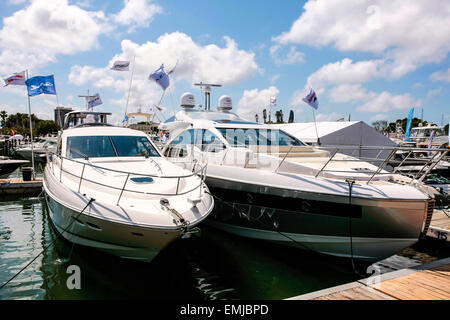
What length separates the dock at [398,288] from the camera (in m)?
3.70

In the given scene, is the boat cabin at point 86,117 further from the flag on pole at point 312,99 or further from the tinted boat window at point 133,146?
the flag on pole at point 312,99

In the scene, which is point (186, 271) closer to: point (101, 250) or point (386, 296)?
point (101, 250)

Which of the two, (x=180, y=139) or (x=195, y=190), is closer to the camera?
(x=195, y=190)

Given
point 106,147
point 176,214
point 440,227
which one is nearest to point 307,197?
point 176,214

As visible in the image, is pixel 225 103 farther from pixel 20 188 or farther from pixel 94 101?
pixel 20 188

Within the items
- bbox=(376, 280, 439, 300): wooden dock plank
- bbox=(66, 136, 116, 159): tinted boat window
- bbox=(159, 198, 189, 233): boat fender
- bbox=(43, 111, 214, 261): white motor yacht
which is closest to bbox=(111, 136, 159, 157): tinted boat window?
bbox=(66, 136, 116, 159): tinted boat window

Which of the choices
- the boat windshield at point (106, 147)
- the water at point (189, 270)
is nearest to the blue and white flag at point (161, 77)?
the boat windshield at point (106, 147)

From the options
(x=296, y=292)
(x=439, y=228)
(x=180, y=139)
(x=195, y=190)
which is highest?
(x=180, y=139)

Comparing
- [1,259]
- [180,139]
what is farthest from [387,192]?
[1,259]

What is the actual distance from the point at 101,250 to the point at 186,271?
156 cm

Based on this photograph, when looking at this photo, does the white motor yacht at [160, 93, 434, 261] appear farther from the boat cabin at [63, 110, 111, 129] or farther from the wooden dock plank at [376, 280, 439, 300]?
the boat cabin at [63, 110, 111, 129]

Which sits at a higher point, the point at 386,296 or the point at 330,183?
the point at 330,183

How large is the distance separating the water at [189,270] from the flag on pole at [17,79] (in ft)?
22.8

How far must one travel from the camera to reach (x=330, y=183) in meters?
5.40
